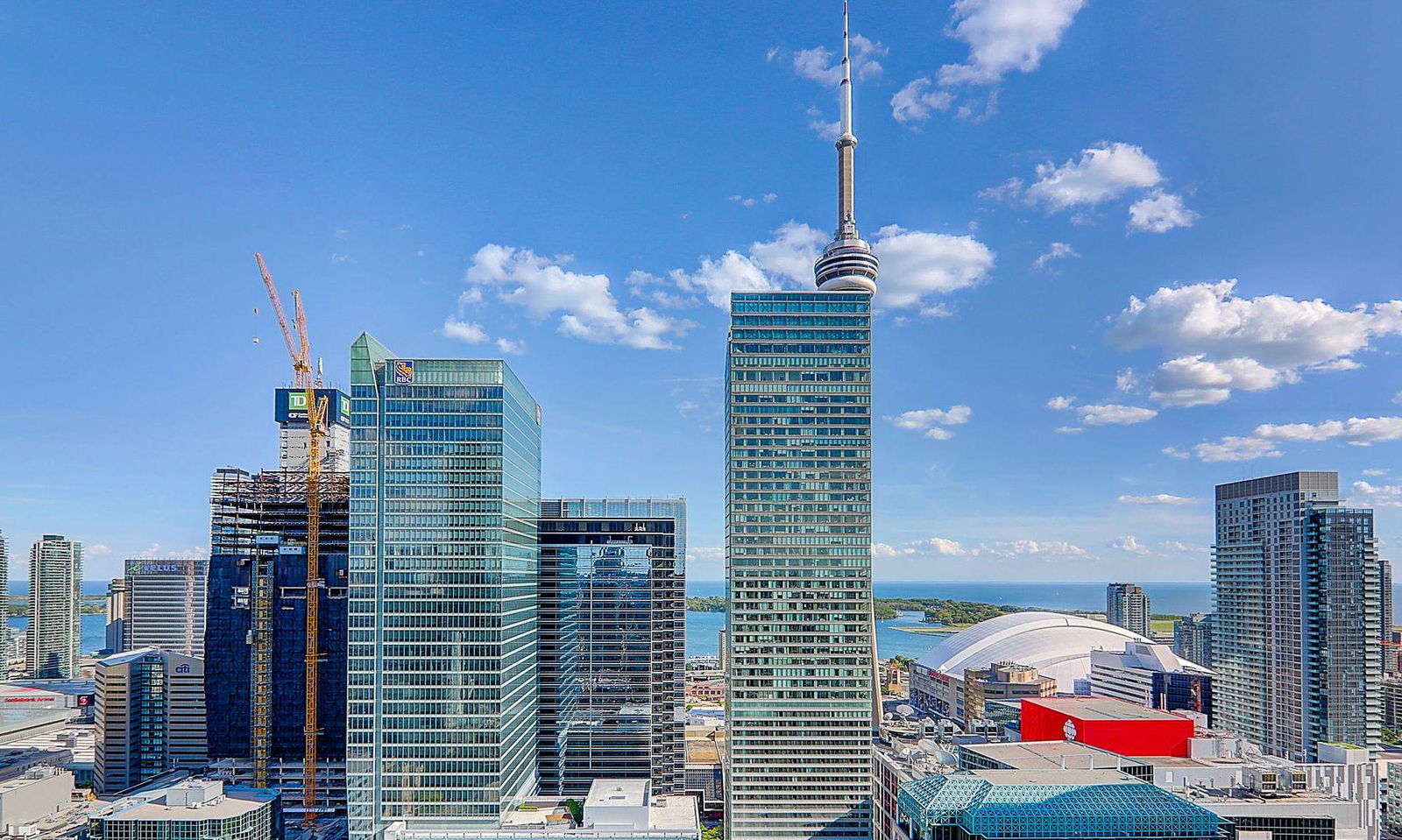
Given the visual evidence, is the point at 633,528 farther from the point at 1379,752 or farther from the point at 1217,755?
the point at 1379,752

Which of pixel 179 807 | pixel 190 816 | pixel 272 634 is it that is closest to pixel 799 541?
pixel 190 816

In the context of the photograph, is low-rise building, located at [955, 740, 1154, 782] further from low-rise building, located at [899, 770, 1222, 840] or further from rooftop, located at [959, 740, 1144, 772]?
low-rise building, located at [899, 770, 1222, 840]

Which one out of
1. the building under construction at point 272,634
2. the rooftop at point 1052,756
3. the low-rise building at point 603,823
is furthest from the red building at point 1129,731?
the building under construction at point 272,634

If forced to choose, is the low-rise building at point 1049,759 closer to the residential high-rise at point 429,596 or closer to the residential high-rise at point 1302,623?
the residential high-rise at point 429,596

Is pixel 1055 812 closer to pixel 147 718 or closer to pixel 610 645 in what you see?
pixel 610 645

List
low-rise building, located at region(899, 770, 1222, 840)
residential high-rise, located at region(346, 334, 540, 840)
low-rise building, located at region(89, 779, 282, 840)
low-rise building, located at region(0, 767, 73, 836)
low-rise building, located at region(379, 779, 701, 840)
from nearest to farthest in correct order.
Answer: low-rise building, located at region(899, 770, 1222, 840)
low-rise building, located at region(379, 779, 701, 840)
low-rise building, located at region(89, 779, 282, 840)
residential high-rise, located at region(346, 334, 540, 840)
low-rise building, located at region(0, 767, 73, 836)

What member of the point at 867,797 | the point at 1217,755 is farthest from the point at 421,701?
the point at 1217,755

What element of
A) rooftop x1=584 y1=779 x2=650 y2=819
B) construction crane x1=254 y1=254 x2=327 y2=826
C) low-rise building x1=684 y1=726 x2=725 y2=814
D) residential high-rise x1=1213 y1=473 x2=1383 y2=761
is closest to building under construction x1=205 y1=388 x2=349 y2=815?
construction crane x1=254 y1=254 x2=327 y2=826
